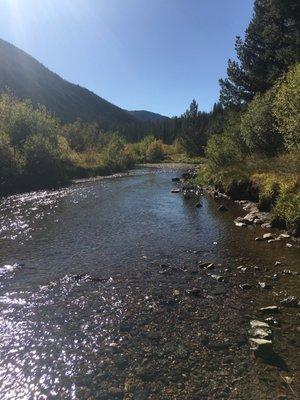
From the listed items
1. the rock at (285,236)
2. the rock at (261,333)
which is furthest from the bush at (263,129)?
the rock at (261,333)

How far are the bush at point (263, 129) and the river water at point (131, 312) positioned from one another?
584 inches

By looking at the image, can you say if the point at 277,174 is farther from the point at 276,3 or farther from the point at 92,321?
the point at 276,3

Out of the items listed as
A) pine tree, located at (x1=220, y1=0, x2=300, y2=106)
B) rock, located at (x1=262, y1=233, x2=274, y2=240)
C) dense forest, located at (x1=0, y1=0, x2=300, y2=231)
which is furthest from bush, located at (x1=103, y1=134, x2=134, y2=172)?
rock, located at (x1=262, y1=233, x2=274, y2=240)

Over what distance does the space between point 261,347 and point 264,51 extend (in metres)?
51.2

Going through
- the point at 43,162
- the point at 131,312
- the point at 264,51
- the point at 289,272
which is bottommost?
the point at 131,312

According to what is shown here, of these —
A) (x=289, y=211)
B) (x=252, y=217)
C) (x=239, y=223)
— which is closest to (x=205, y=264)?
(x=289, y=211)

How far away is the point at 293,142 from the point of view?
24281mm

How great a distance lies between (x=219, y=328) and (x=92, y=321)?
3.47 m

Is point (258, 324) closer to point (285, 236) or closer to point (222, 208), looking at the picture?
point (285, 236)

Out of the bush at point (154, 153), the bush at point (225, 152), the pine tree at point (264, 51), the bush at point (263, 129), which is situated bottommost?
the bush at point (154, 153)

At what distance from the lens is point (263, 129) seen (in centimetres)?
3456

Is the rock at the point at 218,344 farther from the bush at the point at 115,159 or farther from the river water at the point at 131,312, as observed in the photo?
the bush at the point at 115,159

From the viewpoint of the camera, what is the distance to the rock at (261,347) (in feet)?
29.2

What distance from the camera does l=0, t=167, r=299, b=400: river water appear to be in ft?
26.6
